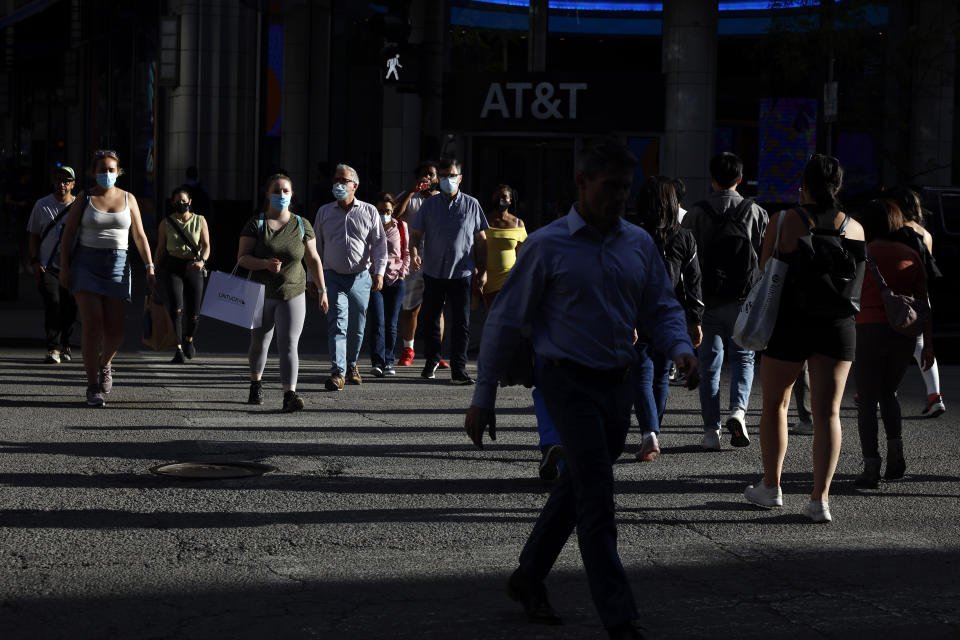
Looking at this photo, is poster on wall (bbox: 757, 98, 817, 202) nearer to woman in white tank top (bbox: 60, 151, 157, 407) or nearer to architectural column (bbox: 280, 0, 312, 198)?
architectural column (bbox: 280, 0, 312, 198)

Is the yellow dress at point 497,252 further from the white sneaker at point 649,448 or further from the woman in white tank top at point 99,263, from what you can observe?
the white sneaker at point 649,448

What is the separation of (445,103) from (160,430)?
57.6ft

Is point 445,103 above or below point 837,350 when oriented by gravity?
above

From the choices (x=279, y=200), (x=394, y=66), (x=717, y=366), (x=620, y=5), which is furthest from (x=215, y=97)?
(x=717, y=366)

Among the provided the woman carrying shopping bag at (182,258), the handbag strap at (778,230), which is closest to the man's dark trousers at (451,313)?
the woman carrying shopping bag at (182,258)

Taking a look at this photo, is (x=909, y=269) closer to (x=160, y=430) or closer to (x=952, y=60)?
(x=160, y=430)

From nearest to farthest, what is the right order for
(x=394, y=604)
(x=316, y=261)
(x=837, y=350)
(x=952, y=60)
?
1. (x=394, y=604)
2. (x=837, y=350)
3. (x=316, y=261)
4. (x=952, y=60)

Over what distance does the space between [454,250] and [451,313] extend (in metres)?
0.60

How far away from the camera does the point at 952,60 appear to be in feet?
84.6

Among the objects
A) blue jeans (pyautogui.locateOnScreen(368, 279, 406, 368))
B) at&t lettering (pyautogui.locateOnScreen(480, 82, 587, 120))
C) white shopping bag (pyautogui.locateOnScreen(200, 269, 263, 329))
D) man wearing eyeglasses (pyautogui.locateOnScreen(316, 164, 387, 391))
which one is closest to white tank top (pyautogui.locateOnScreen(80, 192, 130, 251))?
white shopping bag (pyautogui.locateOnScreen(200, 269, 263, 329))

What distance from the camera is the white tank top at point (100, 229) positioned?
36.4 feet

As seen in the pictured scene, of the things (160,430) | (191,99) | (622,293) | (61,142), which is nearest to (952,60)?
(191,99)

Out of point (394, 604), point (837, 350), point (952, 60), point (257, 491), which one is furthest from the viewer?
point (952, 60)

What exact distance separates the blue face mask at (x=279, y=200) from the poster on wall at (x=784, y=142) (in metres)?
16.1
